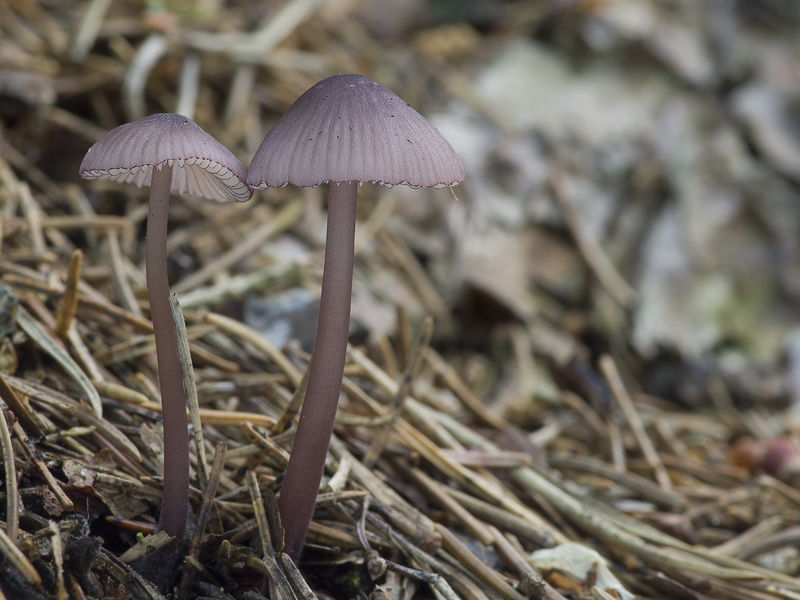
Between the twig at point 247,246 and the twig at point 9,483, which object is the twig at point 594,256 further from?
the twig at point 9,483

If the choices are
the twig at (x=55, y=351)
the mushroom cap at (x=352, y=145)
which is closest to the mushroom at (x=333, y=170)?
the mushroom cap at (x=352, y=145)

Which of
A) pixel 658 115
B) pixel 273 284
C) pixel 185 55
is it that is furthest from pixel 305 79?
pixel 658 115

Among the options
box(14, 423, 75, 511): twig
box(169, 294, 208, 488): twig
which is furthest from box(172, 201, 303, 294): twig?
box(14, 423, 75, 511): twig

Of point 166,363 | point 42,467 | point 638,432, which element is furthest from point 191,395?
point 638,432

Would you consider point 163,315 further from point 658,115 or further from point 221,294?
point 658,115

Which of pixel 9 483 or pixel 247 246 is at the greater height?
pixel 247 246

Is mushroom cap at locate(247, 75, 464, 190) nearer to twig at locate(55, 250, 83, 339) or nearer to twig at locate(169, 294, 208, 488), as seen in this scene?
twig at locate(169, 294, 208, 488)

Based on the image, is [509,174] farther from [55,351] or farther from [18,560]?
[18,560]

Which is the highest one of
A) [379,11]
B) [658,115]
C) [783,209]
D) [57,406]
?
[379,11]
